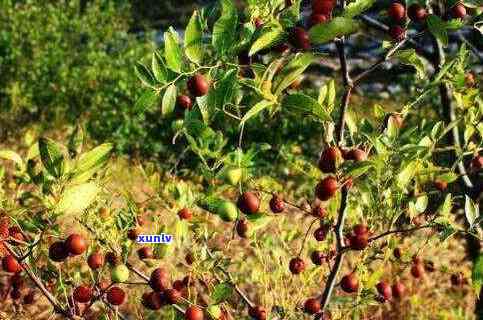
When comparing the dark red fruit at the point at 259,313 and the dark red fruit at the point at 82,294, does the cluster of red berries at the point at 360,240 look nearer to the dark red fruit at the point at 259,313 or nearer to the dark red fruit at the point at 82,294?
the dark red fruit at the point at 259,313

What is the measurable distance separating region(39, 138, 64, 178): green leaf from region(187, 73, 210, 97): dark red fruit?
332 mm

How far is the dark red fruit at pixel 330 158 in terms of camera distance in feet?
5.61

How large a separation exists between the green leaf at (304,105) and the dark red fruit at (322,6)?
8.3 inches

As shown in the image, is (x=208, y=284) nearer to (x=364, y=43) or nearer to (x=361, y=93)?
(x=361, y=93)

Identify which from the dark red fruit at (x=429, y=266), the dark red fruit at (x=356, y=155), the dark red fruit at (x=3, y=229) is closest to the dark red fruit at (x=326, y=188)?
the dark red fruit at (x=356, y=155)

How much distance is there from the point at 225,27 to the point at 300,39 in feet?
0.52

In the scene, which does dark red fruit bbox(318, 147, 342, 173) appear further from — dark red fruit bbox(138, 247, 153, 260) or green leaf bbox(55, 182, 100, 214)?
dark red fruit bbox(138, 247, 153, 260)

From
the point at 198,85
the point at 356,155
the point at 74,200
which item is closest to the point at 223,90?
the point at 198,85

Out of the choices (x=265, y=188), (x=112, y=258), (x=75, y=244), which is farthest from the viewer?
(x=265, y=188)

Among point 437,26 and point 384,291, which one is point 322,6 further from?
point 384,291

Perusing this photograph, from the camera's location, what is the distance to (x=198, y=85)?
1.42 m

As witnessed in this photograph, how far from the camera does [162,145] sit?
7102 mm

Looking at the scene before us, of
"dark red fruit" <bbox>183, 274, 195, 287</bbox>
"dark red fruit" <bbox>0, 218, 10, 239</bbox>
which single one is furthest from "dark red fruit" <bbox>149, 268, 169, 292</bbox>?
"dark red fruit" <bbox>0, 218, 10, 239</bbox>

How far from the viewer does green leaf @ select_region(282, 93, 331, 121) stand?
1.41 metres
